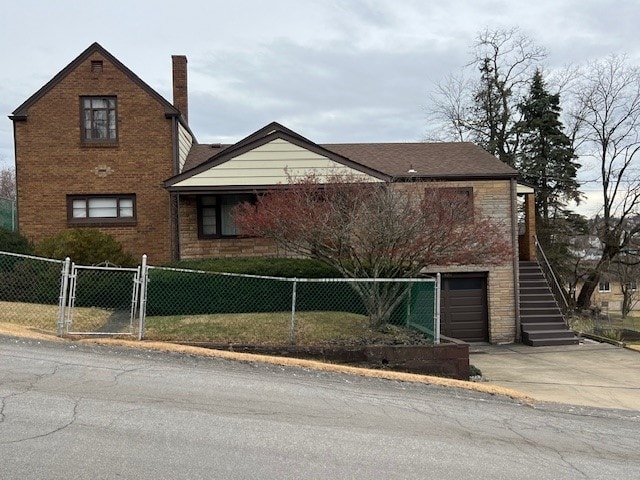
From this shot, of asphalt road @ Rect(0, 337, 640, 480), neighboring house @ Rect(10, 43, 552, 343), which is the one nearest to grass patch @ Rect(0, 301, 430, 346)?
asphalt road @ Rect(0, 337, 640, 480)

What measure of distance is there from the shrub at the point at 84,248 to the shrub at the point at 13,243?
0.30 m

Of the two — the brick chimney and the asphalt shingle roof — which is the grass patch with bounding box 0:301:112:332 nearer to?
the asphalt shingle roof

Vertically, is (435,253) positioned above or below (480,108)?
below

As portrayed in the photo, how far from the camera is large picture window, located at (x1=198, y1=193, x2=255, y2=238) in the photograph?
1739 cm

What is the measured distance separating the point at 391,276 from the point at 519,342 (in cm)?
778

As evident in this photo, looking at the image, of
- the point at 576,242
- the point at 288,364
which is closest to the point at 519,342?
the point at 288,364

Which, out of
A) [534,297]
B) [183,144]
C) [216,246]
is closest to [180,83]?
[183,144]

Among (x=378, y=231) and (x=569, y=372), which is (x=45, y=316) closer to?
(x=378, y=231)

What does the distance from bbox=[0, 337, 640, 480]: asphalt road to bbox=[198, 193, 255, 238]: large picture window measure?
808 cm

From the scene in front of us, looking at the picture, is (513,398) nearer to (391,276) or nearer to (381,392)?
(381,392)

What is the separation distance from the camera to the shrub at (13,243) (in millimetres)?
15250

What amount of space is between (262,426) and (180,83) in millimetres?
17735

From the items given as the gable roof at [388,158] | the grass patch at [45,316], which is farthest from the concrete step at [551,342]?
the grass patch at [45,316]

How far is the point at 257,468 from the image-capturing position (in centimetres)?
498
